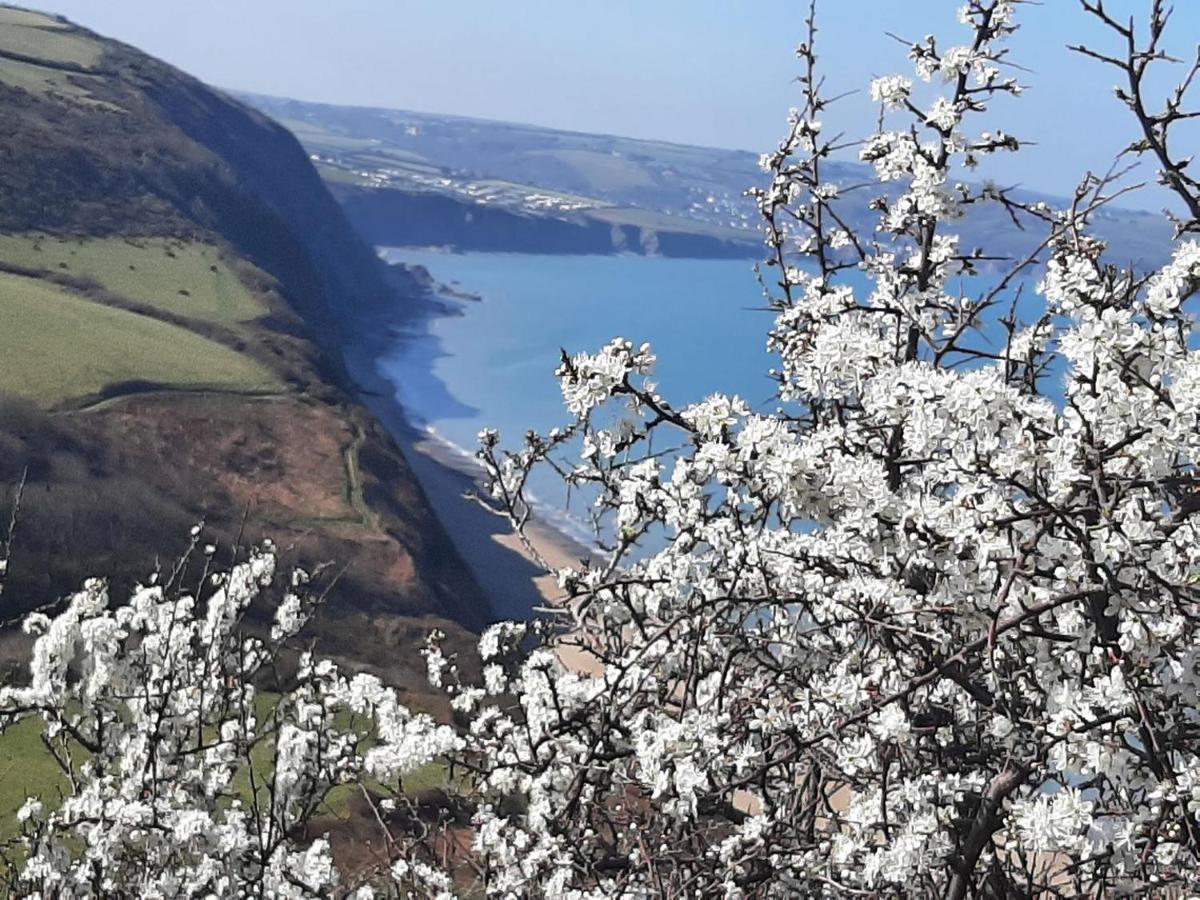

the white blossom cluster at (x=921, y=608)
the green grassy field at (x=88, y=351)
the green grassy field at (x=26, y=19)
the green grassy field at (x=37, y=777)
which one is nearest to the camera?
the white blossom cluster at (x=921, y=608)

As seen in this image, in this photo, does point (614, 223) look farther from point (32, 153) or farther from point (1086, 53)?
point (1086, 53)

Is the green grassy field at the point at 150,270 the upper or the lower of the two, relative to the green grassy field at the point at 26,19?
lower

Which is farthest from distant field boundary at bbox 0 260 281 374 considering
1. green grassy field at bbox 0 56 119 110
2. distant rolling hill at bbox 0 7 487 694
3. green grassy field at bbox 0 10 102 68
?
green grassy field at bbox 0 10 102 68

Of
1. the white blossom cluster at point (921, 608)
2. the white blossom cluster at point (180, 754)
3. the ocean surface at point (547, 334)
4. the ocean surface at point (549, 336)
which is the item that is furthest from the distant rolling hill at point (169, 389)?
the ocean surface at point (547, 334)

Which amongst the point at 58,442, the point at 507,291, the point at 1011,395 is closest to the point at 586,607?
the point at 1011,395

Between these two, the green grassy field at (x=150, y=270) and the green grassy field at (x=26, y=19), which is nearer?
the green grassy field at (x=150, y=270)

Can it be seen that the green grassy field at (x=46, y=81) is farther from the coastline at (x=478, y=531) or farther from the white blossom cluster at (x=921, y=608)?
the white blossom cluster at (x=921, y=608)

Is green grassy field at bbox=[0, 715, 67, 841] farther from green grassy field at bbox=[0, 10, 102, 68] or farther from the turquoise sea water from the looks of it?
green grassy field at bbox=[0, 10, 102, 68]
